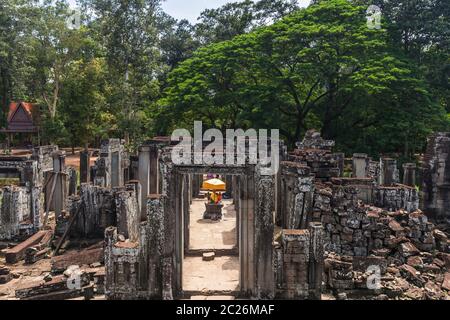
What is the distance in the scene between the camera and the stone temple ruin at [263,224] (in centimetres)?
918

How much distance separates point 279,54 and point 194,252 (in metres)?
16.1

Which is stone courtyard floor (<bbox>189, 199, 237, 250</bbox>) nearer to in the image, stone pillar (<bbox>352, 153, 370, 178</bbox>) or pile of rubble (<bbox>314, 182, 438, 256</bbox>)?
pile of rubble (<bbox>314, 182, 438, 256</bbox>)

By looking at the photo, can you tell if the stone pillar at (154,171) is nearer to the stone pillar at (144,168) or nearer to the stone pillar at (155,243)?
the stone pillar at (144,168)

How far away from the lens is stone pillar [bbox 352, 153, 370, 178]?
19.5 meters

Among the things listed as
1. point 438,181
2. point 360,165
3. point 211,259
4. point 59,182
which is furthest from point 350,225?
point 59,182

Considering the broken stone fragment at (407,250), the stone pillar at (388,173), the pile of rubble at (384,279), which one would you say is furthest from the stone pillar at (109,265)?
the stone pillar at (388,173)

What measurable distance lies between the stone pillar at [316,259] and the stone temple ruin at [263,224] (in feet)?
0.07

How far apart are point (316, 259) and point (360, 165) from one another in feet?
38.4

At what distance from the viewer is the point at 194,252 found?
505 inches

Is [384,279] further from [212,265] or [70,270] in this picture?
[70,270]

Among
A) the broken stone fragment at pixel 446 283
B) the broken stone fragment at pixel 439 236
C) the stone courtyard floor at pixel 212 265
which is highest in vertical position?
the broken stone fragment at pixel 439 236

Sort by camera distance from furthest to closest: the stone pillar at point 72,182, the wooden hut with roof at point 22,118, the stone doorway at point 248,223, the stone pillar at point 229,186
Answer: the wooden hut with roof at point 22,118, the stone pillar at point 229,186, the stone pillar at point 72,182, the stone doorway at point 248,223

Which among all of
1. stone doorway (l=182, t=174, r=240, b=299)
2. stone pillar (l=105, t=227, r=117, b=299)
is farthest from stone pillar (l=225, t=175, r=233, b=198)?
stone pillar (l=105, t=227, r=117, b=299)

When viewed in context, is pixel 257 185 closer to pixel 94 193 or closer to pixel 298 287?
pixel 298 287
